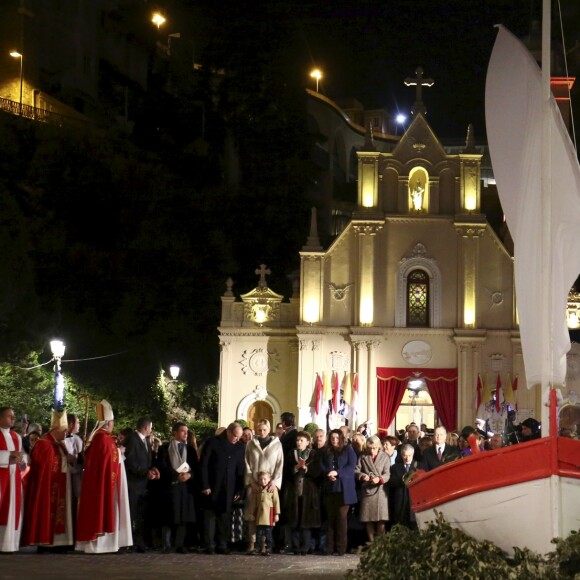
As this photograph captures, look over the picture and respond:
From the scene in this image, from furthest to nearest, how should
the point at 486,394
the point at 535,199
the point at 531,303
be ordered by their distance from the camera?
the point at 486,394 → the point at 535,199 → the point at 531,303

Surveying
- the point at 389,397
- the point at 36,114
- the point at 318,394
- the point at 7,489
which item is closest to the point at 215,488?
the point at 7,489

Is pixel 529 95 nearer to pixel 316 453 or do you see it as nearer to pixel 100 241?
pixel 316 453

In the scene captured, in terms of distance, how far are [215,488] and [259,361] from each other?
20085mm

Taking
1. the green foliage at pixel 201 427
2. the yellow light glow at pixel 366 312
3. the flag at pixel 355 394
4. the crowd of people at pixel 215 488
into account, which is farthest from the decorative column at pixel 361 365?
the crowd of people at pixel 215 488

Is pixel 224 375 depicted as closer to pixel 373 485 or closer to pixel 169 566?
pixel 373 485

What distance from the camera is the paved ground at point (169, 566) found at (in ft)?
42.2

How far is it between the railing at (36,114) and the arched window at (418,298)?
56.4 feet

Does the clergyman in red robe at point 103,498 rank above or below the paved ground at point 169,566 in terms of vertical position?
above

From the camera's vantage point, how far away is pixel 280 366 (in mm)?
36406

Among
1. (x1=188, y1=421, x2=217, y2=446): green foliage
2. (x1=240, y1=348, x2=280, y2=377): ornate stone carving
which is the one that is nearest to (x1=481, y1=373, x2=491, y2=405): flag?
(x1=240, y1=348, x2=280, y2=377): ornate stone carving

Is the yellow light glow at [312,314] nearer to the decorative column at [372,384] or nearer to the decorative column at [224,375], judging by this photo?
the decorative column at [372,384]

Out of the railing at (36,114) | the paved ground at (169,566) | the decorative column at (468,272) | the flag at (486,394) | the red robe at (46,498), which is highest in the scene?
the railing at (36,114)

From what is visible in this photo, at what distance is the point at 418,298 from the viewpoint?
36938mm

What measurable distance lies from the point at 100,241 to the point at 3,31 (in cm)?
1179
